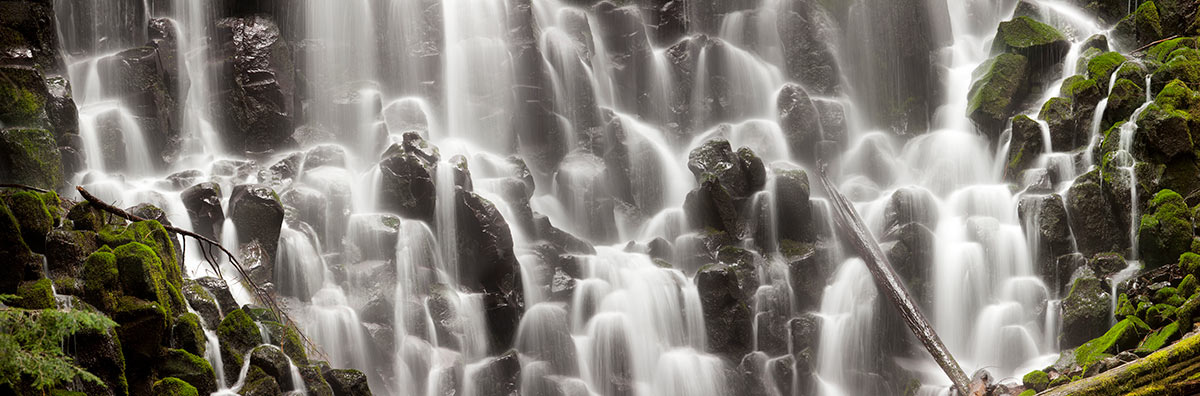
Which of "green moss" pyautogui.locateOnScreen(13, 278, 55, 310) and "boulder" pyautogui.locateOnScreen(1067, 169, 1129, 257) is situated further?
"boulder" pyautogui.locateOnScreen(1067, 169, 1129, 257)

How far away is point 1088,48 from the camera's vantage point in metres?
20.0

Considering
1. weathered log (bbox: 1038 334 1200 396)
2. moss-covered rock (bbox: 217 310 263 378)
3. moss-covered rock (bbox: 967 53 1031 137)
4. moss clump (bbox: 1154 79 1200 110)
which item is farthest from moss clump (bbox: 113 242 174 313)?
moss-covered rock (bbox: 967 53 1031 137)

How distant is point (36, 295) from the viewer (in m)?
8.29

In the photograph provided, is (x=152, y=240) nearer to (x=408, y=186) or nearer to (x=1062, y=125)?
(x=408, y=186)

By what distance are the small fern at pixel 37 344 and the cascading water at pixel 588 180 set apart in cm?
368

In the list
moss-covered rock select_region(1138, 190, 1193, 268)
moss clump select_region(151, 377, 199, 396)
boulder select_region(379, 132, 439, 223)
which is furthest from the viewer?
boulder select_region(379, 132, 439, 223)

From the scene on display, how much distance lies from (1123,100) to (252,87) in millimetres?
17495

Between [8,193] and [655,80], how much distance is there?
688 inches

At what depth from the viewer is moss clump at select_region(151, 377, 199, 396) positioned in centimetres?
880

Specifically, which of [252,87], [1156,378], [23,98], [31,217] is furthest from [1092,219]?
[23,98]

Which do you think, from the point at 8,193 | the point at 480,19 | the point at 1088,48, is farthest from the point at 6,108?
the point at 1088,48

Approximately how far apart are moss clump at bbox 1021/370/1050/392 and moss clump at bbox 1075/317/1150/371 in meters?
0.52

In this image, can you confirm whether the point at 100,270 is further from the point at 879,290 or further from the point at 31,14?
the point at 879,290

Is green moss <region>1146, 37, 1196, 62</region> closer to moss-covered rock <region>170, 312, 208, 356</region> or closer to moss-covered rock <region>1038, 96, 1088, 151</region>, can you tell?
moss-covered rock <region>1038, 96, 1088, 151</region>
